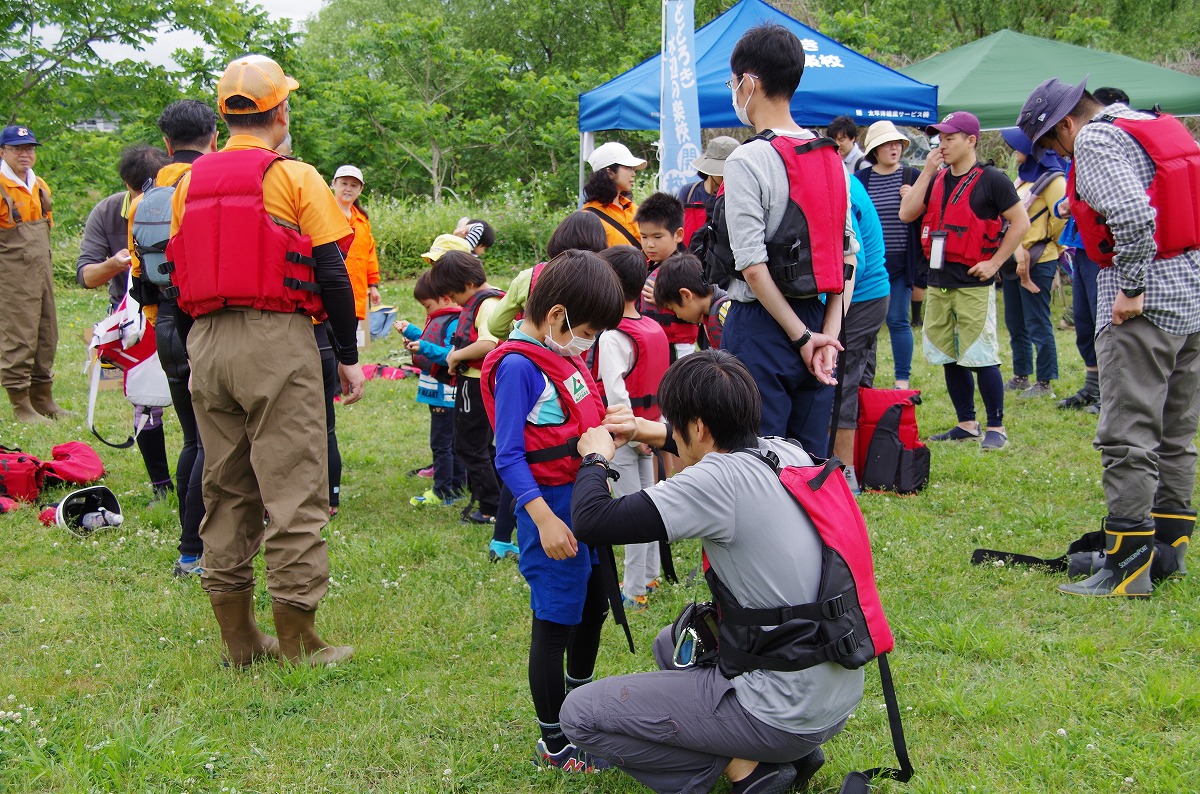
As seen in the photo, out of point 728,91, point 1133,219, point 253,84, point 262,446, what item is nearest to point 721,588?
point 262,446

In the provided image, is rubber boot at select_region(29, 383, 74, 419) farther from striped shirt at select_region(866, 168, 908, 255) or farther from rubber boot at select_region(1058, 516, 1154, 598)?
rubber boot at select_region(1058, 516, 1154, 598)

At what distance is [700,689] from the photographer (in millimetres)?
2721

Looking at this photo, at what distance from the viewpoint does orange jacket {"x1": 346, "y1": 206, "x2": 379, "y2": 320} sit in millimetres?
7477

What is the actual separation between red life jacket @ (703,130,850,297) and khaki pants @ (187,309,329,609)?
184 cm

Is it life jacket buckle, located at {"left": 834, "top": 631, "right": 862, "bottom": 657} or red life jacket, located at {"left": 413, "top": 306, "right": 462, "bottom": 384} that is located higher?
red life jacket, located at {"left": 413, "top": 306, "right": 462, "bottom": 384}

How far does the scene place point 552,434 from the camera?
3.04 m

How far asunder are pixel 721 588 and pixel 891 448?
3647mm

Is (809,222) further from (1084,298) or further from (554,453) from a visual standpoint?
(1084,298)

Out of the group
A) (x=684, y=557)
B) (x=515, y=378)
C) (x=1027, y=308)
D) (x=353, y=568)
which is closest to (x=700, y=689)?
(x=515, y=378)

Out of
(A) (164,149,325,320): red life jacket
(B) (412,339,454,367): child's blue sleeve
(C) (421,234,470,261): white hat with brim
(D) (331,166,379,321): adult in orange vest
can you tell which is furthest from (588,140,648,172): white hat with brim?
(A) (164,149,325,320): red life jacket

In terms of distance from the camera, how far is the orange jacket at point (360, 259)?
24.5 feet

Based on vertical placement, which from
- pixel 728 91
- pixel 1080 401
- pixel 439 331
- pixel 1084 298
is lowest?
pixel 1080 401

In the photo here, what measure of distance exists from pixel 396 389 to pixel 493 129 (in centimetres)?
1400

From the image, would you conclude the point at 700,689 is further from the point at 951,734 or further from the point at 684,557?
the point at 684,557
